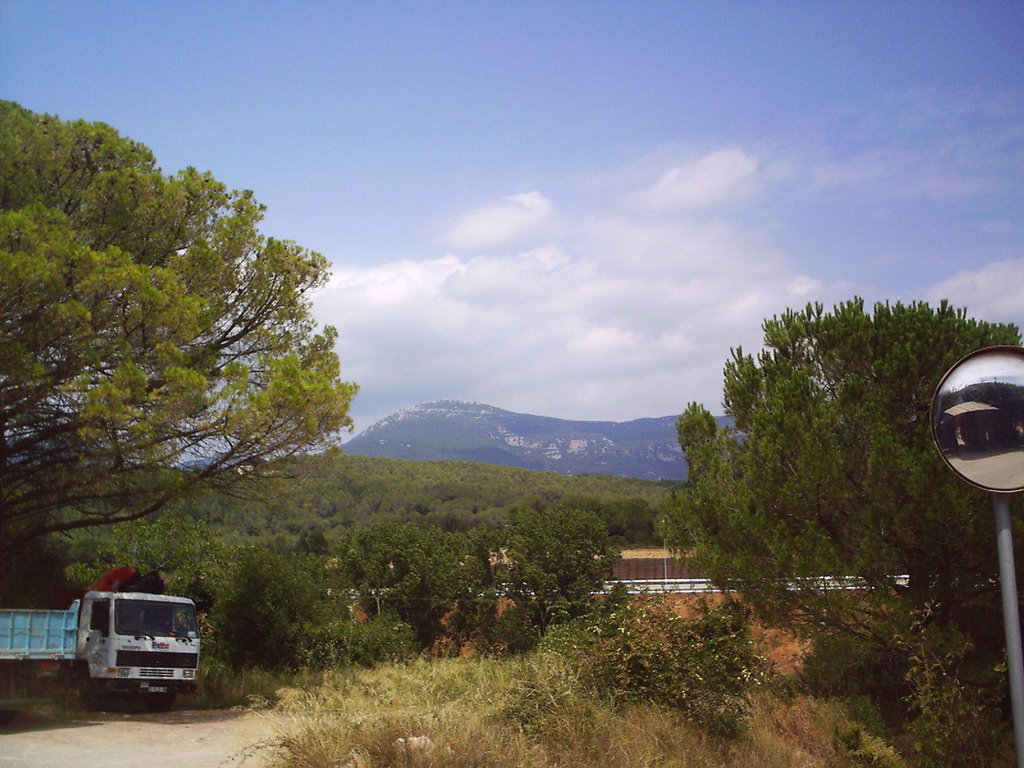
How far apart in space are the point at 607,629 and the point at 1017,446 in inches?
265

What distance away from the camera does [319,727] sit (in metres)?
8.30

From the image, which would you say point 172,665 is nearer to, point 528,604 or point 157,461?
point 157,461

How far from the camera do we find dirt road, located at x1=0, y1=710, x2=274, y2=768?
10.8 metres

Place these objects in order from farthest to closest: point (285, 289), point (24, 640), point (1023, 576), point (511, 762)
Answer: point (285, 289)
point (24, 640)
point (1023, 576)
point (511, 762)

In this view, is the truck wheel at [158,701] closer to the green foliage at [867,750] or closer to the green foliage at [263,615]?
the green foliage at [263,615]

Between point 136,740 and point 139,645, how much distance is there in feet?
13.5

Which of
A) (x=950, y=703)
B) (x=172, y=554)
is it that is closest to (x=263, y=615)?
(x=172, y=554)

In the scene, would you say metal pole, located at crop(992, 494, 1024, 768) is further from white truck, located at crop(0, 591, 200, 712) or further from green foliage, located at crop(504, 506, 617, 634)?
green foliage, located at crop(504, 506, 617, 634)

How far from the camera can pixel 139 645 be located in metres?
18.2

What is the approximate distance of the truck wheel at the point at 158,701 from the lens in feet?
62.4

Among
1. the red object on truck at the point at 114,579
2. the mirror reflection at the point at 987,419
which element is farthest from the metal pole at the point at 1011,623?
the red object on truck at the point at 114,579

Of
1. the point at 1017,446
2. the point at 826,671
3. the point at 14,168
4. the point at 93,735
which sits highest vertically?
the point at 14,168

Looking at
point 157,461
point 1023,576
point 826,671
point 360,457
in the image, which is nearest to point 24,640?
point 157,461

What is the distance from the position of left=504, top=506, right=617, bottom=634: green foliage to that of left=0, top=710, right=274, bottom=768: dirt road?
1018cm
